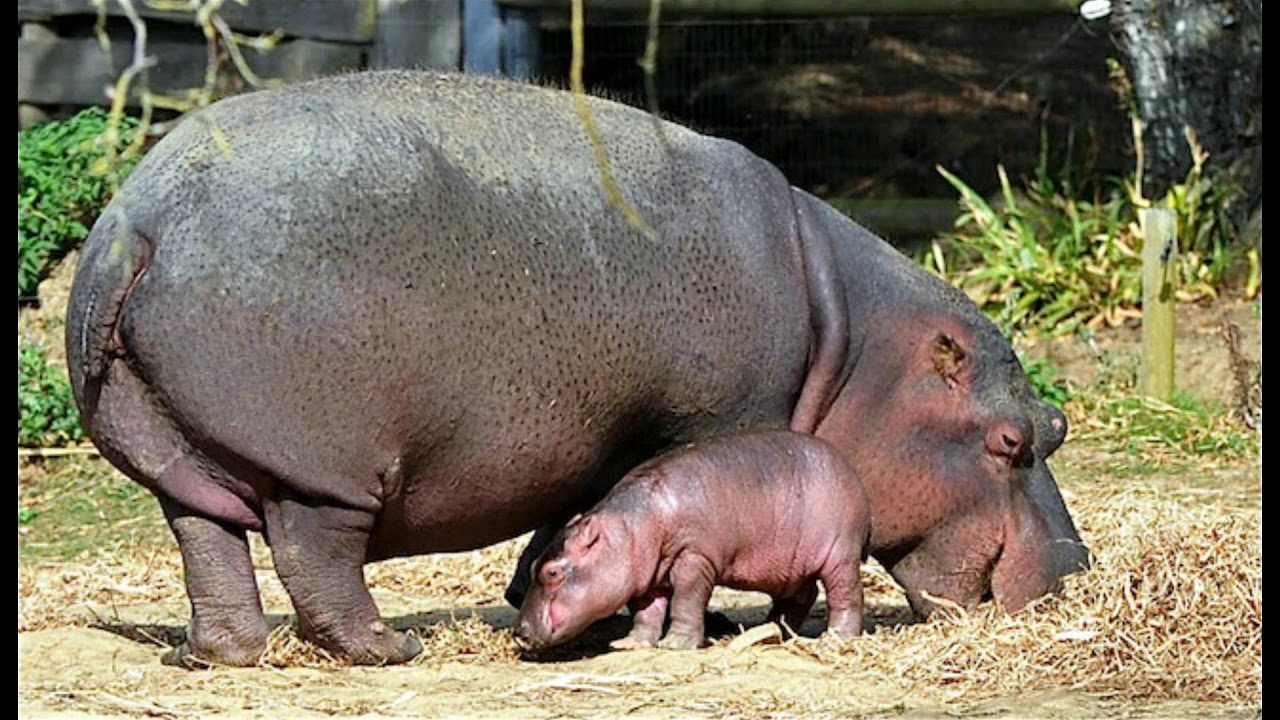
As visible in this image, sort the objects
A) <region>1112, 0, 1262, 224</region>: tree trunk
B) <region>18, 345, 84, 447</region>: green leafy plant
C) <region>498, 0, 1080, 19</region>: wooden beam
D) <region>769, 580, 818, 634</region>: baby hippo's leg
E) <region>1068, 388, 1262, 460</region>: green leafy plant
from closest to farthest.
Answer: <region>769, 580, 818, 634</region>: baby hippo's leg, <region>1068, 388, 1262, 460</region>: green leafy plant, <region>18, 345, 84, 447</region>: green leafy plant, <region>498, 0, 1080, 19</region>: wooden beam, <region>1112, 0, 1262, 224</region>: tree trunk

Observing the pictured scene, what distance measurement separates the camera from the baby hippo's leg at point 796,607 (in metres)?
5.50

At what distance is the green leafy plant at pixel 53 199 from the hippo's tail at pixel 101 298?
5.03 meters

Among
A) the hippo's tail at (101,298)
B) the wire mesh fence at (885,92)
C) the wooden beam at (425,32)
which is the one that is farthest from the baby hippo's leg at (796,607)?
the wire mesh fence at (885,92)

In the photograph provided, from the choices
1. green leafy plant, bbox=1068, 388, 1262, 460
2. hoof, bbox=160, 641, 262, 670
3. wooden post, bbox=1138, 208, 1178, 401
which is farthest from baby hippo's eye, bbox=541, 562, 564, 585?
wooden post, bbox=1138, 208, 1178, 401

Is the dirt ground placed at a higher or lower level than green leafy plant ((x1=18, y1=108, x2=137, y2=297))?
lower

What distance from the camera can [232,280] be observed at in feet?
15.3

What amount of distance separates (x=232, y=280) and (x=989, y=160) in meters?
9.27

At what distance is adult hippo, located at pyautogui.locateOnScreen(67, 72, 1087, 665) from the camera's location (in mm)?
4699

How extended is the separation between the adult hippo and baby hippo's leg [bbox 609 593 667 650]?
29 centimetres

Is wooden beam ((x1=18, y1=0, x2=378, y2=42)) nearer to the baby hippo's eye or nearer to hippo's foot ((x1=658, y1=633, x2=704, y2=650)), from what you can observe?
the baby hippo's eye

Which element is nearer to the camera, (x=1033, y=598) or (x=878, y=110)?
(x=1033, y=598)
